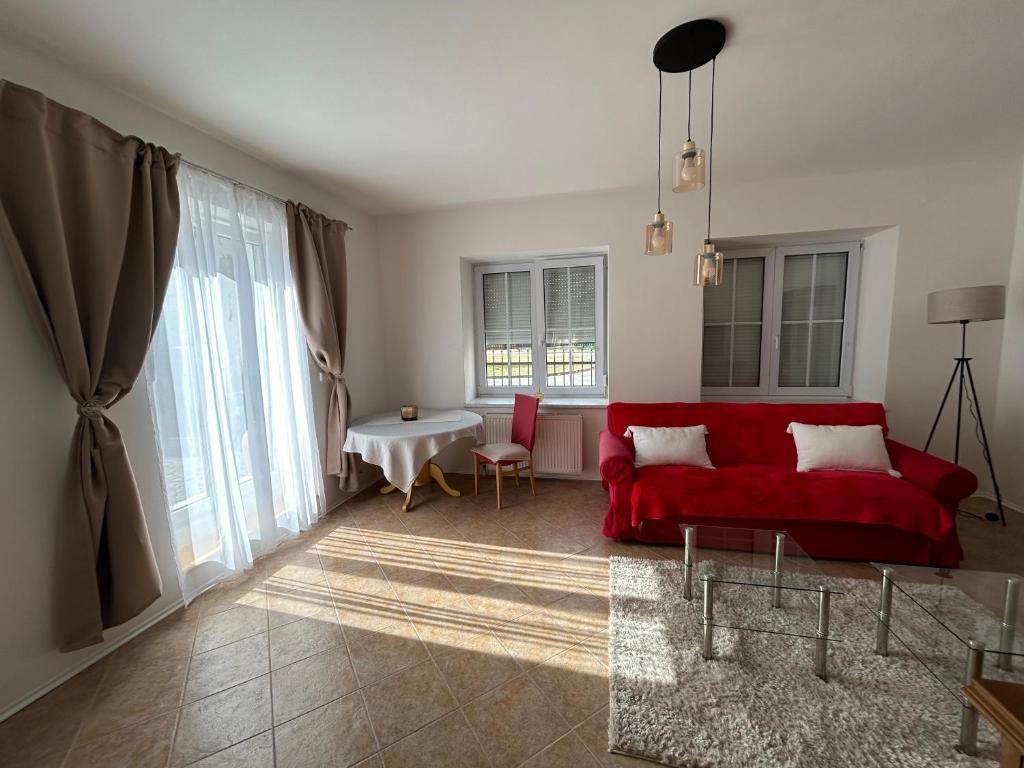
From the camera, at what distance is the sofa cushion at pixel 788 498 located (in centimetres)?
225

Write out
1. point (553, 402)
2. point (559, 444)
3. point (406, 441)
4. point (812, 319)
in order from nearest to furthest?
point (406, 441) < point (812, 319) < point (559, 444) < point (553, 402)

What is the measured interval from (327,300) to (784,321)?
3.72m

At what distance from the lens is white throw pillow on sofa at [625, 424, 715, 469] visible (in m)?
2.81

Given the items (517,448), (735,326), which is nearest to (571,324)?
(517,448)

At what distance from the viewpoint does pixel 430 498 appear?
11.4 ft

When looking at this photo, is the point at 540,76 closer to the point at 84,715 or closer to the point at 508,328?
the point at 508,328

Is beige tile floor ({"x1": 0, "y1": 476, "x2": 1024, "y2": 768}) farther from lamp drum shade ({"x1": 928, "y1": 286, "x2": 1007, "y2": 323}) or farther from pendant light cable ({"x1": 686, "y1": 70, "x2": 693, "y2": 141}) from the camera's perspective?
pendant light cable ({"x1": 686, "y1": 70, "x2": 693, "y2": 141})

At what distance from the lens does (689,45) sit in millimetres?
1642

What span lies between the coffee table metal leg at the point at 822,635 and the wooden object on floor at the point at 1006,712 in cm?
54

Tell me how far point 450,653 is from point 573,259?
127 inches

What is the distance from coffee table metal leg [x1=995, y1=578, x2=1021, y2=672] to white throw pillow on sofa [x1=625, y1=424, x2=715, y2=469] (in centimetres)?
137

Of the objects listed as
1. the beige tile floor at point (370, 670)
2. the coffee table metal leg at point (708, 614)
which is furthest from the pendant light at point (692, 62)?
the beige tile floor at point (370, 670)

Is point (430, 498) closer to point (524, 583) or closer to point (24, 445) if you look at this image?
point (524, 583)

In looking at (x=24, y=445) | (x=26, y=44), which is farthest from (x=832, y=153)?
(x=24, y=445)
